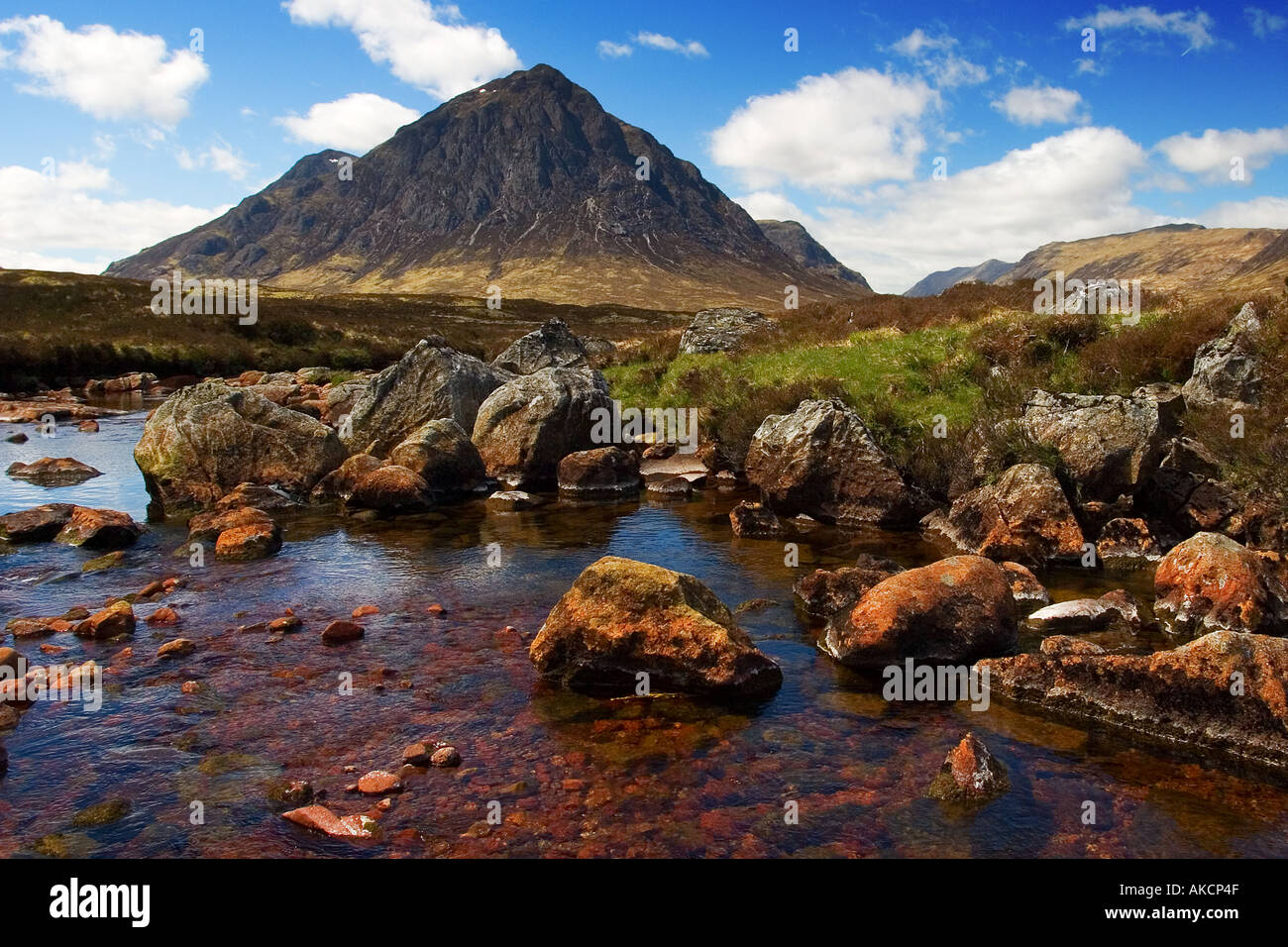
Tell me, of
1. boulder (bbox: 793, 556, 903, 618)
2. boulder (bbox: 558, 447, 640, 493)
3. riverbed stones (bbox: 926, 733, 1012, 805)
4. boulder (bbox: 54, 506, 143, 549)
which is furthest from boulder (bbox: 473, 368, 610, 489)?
riverbed stones (bbox: 926, 733, 1012, 805)

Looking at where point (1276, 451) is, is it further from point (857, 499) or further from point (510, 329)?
point (510, 329)

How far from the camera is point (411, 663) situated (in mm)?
11023

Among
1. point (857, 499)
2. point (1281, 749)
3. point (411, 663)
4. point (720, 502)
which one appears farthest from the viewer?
point (720, 502)

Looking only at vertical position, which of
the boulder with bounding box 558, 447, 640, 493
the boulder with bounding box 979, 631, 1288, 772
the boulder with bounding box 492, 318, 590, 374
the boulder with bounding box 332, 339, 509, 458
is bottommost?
the boulder with bounding box 979, 631, 1288, 772

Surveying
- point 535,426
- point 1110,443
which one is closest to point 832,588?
point 1110,443

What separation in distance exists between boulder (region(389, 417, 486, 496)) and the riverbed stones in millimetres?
16308

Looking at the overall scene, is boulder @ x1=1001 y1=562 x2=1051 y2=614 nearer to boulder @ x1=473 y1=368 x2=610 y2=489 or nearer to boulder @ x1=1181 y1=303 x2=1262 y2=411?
boulder @ x1=1181 y1=303 x2=1262 y2=411

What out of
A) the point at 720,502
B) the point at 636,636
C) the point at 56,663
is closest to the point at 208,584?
the point at 56,663

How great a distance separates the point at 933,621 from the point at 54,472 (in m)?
25.5

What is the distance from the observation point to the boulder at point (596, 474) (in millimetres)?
22891

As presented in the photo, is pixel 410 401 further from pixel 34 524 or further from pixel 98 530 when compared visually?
pixel 34 524

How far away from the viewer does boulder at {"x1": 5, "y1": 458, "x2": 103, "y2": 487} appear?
2375 centimetres

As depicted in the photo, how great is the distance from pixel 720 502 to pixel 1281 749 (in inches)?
552
